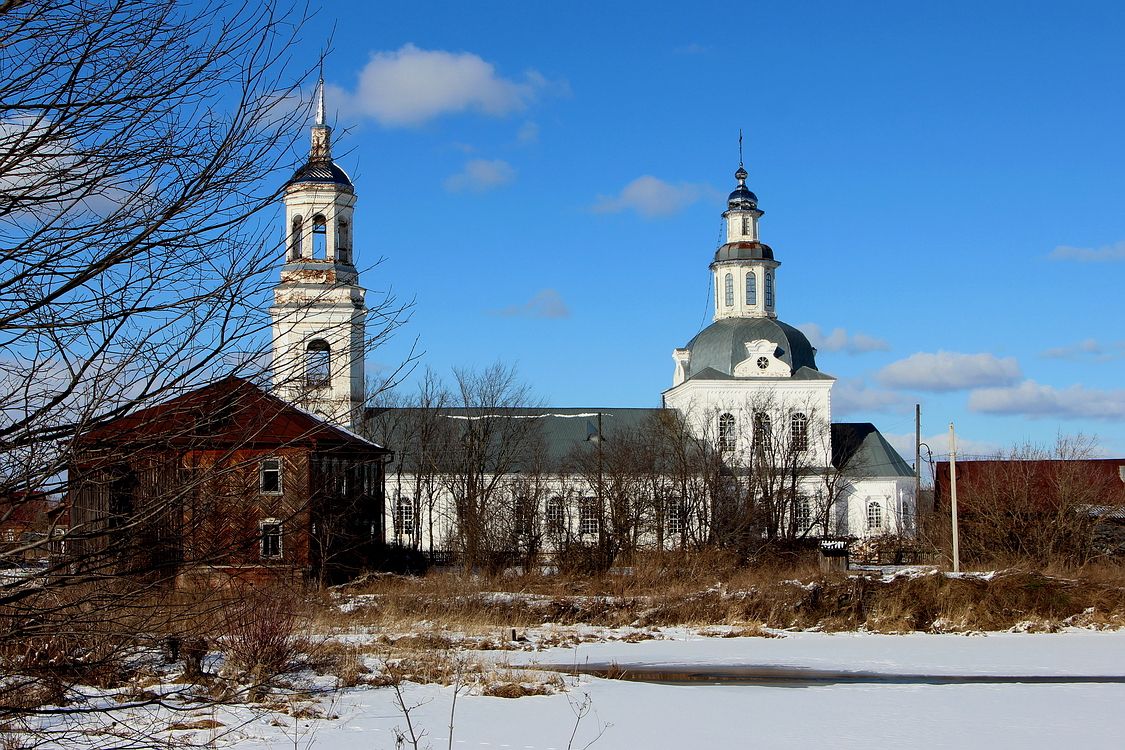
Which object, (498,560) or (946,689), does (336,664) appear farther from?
(498,560)

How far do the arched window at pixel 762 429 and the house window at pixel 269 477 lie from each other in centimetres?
4530

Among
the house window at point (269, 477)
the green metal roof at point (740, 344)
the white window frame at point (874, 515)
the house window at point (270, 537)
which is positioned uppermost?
the green metal roof at point (740, 344)

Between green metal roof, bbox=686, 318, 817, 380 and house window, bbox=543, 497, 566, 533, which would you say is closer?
house window, bbox=543, 497, 566, 533

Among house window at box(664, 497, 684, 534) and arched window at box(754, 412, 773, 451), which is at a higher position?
arched window at box(754, 412, 773, 451)

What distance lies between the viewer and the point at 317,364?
4773mm

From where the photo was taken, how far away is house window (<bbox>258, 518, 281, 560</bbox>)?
5109 millimetres

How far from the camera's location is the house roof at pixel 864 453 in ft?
187

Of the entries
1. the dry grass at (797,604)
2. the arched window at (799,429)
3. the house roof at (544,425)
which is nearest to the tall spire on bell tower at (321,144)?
the dry grass at (797,604)

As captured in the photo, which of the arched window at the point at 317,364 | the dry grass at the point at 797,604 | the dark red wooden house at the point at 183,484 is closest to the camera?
the dark red wooden house at the point at 183,484

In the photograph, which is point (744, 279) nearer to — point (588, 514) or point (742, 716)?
point (588, 514)

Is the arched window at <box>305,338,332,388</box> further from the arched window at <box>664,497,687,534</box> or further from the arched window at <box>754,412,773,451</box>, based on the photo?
the arched window at <box>754,412,773,451</box>

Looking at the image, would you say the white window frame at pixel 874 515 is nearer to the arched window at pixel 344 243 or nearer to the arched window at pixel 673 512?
the arched window at pixel 673 512

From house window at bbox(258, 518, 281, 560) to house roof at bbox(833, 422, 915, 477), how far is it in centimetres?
5142

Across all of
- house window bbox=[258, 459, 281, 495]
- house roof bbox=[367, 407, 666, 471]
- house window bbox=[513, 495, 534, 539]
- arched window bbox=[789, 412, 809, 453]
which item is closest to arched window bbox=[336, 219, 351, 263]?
house roof bbox=[367, 407, 666, 471]
